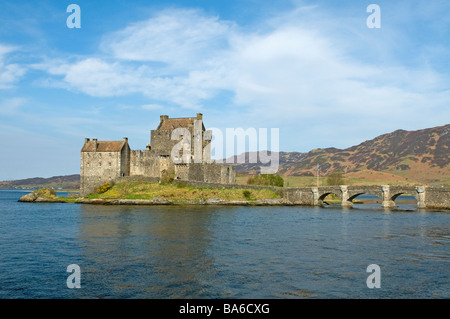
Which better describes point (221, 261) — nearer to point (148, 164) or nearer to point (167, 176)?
point (167, 176)

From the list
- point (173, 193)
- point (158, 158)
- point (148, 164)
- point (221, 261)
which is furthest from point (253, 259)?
point (148, 164)

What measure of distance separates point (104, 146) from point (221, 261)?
68.7 metres

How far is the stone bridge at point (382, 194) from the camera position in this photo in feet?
243

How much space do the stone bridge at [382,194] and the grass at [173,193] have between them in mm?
8844

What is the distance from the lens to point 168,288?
1841cm

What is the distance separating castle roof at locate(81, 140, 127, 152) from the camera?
8544cm

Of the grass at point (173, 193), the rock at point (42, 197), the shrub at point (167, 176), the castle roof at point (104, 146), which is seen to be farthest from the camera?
the rock at point (42, 197)

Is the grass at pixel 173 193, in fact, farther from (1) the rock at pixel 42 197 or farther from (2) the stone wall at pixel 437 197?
(2) the stone wall at pixel 437 197

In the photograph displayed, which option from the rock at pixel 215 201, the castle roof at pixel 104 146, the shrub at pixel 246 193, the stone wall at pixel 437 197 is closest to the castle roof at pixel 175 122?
the castle roof at pixel 104 146

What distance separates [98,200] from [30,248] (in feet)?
170

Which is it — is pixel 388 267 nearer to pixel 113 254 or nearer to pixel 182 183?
pixel 113 254

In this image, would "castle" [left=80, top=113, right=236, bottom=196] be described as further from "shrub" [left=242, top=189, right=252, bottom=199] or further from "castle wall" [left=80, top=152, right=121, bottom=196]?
"shrub" [left=242, top=189, right=252, bottom=199]

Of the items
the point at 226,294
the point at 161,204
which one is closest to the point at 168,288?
the point at 226,294

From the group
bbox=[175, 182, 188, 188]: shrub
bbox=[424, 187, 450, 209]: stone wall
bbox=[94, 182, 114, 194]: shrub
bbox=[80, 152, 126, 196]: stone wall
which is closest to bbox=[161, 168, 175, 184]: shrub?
bbox=[175, 182, 188, 188]: shrub
